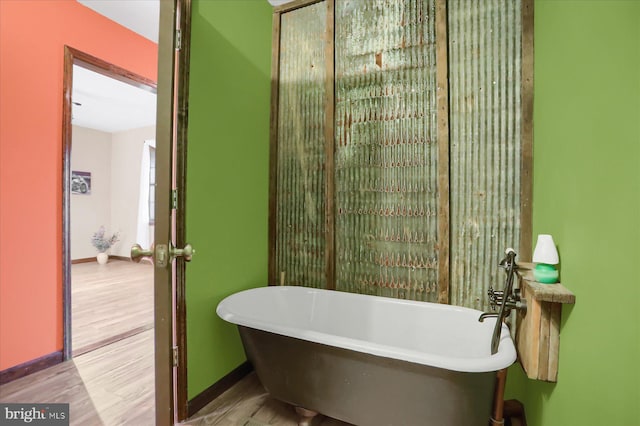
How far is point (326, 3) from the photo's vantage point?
7.20 feet

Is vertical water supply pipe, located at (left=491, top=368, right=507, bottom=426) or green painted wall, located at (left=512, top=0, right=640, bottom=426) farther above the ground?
green painted wall, located at (left=512, top=0, right=640, bottom=426)

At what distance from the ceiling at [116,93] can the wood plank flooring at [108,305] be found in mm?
2184

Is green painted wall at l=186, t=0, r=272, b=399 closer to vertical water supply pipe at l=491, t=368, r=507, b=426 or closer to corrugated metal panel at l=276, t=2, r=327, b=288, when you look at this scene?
corrugated metal panel at l=276, t=2, r=327, b=288

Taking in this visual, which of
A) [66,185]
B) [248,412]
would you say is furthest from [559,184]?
[66,185]

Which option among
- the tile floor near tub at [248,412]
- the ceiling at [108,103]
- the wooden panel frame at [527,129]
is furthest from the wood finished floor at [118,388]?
the ceiling at [108,103]

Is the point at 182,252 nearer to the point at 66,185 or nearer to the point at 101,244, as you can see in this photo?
the point at 66,185

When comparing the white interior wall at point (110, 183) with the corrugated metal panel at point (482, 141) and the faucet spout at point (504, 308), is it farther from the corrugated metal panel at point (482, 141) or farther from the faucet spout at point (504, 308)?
the faucet spout at point (504, 308)

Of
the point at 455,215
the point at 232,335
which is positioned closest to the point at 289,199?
the point at 232,335

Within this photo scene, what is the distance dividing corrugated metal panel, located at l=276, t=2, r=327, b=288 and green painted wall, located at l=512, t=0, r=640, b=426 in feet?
4.53

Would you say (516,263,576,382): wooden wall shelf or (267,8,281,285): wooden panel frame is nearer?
(516,263,576,382): wooden wall shelf

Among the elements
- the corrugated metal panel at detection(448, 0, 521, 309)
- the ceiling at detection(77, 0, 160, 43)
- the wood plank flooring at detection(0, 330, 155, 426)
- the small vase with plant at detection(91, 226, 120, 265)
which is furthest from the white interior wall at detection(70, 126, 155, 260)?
the corrugated metal panel at detection(448, 0, 521, 309)

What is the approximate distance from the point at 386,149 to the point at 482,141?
569 mm

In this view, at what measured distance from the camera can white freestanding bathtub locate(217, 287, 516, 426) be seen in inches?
47.1

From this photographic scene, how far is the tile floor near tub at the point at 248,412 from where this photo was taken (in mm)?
1606
